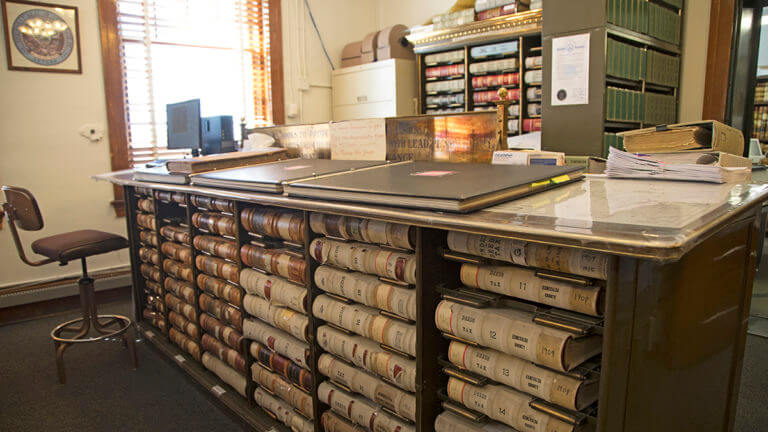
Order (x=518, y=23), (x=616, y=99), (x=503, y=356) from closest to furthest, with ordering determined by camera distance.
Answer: (x=503, y=356) < (x=616, y=99) < (x=518, y=23)

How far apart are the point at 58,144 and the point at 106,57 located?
2.69 feet

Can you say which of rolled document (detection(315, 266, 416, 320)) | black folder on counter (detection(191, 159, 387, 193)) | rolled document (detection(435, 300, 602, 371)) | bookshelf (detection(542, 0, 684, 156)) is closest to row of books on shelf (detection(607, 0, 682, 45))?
bookshelf (detection(542, 0, 684, 156))

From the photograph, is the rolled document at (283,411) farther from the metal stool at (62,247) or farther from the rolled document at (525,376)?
the metal stool at (62,247)

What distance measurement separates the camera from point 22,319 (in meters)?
3.71

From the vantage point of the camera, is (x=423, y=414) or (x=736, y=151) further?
(x=736, y=151)

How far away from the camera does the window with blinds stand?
4.30m

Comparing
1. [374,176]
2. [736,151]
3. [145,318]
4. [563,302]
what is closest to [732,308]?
[563,302]

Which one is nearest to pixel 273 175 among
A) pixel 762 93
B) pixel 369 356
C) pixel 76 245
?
pixel 369 356

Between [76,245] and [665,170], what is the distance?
9.00 feet

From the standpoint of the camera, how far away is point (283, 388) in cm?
182

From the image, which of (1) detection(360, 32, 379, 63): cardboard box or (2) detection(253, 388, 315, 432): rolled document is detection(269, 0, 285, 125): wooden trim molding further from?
(2) detection(253, 388, 315, 432): rolled document

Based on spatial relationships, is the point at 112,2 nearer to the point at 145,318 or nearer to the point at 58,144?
the point at 58,144

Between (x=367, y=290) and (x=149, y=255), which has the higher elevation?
(x=367, y=290)

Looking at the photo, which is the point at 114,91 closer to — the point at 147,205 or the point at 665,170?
the point at 147,205
